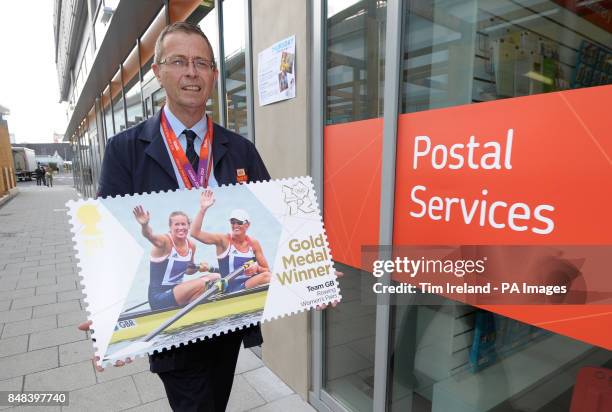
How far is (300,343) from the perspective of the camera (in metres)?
2.53

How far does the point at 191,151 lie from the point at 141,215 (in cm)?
35

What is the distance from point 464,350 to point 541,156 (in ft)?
3.86

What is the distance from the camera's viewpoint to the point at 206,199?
1.19 meters

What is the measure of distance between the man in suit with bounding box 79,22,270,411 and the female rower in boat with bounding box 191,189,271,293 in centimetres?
18

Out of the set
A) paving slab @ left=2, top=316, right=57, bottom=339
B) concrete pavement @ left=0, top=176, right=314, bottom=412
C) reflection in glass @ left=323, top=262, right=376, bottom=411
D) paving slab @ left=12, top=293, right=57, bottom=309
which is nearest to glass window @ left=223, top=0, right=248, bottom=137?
reflection in glass @ left=323, top=262, right=376, bottom=411

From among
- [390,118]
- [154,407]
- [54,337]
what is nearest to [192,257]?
[390,118]

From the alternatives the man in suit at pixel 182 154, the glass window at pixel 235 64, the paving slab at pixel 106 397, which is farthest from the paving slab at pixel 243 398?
the glass window at pixel 235 64

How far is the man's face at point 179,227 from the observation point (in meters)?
1.14

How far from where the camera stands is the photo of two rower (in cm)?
112

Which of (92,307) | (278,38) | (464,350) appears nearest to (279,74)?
(278,38)

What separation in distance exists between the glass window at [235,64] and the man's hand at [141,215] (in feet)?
6.50

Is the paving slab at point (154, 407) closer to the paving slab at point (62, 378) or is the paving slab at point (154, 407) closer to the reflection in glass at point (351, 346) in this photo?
the paving slab at point (62, 378)

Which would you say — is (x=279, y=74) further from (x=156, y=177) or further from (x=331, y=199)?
(x=156, y=177)

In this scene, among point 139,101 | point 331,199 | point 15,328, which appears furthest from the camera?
point 139,101
